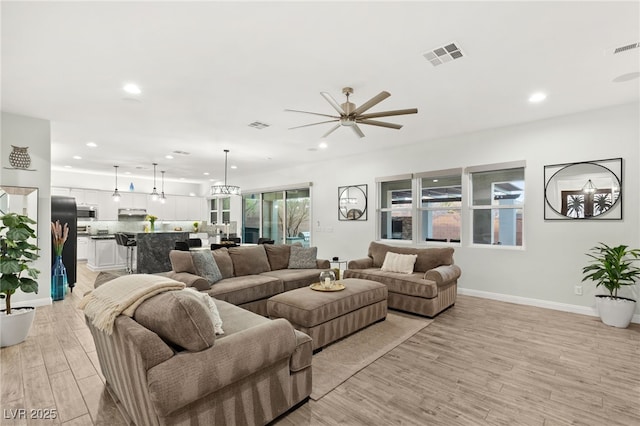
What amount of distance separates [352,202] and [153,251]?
4.31m

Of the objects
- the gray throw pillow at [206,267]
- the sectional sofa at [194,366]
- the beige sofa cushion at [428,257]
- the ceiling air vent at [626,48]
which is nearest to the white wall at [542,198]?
the beige sofa cushion at [428,257]

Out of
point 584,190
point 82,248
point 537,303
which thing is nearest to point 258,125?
point 584,190

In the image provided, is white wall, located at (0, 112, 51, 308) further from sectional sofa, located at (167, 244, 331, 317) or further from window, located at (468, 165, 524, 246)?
window, located at (468, 165, 524, 246)

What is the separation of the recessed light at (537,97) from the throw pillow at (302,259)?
3.64 m

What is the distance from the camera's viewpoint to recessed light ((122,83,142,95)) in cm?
335

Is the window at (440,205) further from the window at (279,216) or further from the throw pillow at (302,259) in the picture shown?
the window at (279,216)

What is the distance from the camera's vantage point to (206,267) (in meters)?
3.93

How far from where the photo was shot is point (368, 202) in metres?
6.57

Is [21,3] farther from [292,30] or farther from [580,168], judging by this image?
[580,168]

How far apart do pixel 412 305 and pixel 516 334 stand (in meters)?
1.18

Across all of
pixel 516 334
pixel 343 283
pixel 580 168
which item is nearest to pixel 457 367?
pixel 516 334

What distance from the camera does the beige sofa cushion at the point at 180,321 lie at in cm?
158

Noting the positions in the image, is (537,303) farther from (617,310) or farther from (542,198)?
(542,198)

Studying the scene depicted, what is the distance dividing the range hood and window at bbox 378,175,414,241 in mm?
7751
